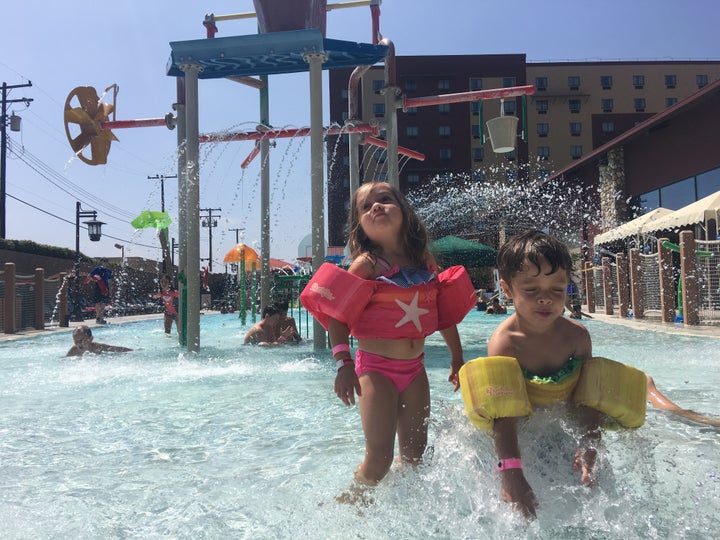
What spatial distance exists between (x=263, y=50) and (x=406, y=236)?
18.9 ft

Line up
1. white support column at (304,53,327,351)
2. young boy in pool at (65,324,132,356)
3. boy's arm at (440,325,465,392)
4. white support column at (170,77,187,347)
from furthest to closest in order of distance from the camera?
1. white support column at (170,77,187,347)
2. young boy in pool at (65,324,132,356)
3. white support column at (304,53,327,351)
4. boy's arm at (440,325,465,392)

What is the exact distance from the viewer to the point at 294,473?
3051 millimetres

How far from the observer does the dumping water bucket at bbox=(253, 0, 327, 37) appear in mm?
8406

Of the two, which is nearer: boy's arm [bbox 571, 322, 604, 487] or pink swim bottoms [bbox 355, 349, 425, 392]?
boy's arm [bbox 571, 322, 604, 487]

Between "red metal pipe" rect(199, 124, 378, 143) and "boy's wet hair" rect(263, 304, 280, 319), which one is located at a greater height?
"red metal pipe" rect(199, 124, 378, 143)

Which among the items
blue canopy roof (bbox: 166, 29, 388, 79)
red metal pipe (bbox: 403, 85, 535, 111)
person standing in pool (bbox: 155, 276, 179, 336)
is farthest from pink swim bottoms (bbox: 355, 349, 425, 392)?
person standing in pool (bbox: 155, 276, 179, 336)

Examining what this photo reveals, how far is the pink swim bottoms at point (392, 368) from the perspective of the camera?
8.17ft

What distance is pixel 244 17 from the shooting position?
9.88 meters

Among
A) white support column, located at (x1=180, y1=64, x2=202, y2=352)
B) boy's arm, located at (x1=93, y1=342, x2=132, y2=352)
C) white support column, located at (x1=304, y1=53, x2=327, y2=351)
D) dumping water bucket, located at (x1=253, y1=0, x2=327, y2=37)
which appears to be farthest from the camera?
boy's arm, located at (x1=93, y1=342, x2=132, y2=352)

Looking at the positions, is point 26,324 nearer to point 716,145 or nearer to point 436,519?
point 436,519

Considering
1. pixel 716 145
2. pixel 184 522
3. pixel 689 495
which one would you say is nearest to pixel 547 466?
pixel 689 495

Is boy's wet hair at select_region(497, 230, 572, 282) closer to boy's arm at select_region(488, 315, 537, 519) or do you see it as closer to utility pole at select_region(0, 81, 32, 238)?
boy's arm at select_region(488, 315, 537, 519)

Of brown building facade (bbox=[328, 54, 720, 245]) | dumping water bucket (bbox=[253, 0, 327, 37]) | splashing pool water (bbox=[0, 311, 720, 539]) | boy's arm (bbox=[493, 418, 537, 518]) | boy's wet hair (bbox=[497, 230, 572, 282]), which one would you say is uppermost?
brown building facade (bbox=[328, 54, 720, 245])

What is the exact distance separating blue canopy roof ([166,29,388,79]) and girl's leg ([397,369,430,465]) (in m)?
6.08
